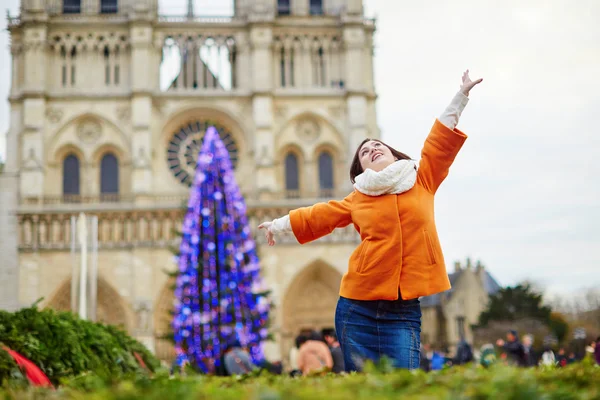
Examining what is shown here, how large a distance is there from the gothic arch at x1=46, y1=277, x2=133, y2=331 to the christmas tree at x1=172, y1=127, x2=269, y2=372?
27.8ft

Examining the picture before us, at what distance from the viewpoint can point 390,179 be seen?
10.9ft

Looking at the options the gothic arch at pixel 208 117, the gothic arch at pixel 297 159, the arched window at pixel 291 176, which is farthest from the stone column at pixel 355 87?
the gothic arch at pixel 208 117

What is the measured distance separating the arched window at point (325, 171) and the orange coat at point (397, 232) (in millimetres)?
24347

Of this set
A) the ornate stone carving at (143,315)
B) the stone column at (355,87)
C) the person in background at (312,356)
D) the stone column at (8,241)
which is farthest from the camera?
the stone column at (355,87)

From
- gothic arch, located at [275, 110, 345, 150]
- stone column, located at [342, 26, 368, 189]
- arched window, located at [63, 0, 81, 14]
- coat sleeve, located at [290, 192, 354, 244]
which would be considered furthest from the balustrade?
coat sleeve, located at [290, 192, 354, 244]

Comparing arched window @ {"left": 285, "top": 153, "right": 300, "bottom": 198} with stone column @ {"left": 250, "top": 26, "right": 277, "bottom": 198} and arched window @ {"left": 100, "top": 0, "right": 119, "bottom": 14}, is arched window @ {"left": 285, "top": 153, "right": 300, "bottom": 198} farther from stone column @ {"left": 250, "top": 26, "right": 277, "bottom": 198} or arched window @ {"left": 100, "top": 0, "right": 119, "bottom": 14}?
arched window @ {"left": 100, "top": 0, "right": 119, "bottom": 14}

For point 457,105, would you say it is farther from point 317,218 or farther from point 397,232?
point 317,218

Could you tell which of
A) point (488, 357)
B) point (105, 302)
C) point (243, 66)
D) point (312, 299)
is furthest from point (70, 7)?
point (488, 357)

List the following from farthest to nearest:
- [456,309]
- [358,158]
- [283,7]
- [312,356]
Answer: [456,309], [283,7], [312,356], [358,158]

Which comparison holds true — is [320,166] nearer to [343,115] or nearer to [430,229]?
[343,115]

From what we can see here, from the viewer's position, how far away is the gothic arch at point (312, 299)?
26.0m

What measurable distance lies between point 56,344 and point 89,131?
24123 mm

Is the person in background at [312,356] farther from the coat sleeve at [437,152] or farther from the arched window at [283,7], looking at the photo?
the arched window at [283,7]

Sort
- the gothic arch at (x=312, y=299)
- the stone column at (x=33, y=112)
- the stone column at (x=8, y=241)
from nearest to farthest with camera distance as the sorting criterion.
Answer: the stone column at (x=8, y=241) < the stone column at (x=33, y=112) < the gothic arch at (x=312, y=299)
